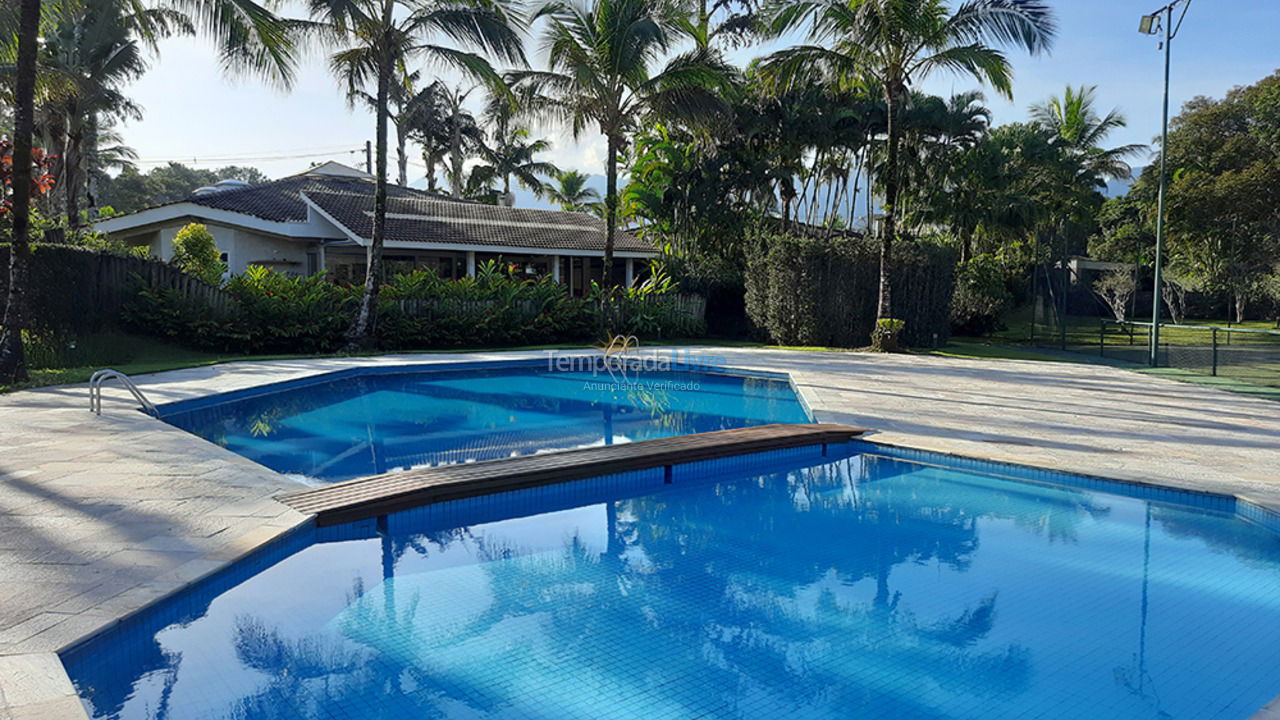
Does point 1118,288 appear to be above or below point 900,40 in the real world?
below

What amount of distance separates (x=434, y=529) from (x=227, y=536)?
1.62m

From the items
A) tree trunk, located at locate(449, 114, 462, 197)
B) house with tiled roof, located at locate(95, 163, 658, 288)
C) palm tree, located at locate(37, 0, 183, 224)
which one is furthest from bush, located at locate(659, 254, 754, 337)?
tree trunk, located at locate(449, 114, 462, 197)

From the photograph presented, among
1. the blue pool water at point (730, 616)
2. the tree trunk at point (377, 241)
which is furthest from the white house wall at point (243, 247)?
the blue pool water at point (730, 616)

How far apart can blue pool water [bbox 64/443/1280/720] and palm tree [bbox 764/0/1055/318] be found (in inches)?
495

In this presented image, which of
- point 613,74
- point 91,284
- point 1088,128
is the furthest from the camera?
point 1088,128

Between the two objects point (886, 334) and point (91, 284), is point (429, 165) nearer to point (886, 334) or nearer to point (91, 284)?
point (91, 284)

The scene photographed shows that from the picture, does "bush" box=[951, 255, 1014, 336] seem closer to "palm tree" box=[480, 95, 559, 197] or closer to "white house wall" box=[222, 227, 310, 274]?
"white house wall" box=[222, 227, 310, 274]

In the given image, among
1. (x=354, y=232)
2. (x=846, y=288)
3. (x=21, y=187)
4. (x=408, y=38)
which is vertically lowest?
(x=846, y=288)

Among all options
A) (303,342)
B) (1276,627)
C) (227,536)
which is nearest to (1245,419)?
(1276,627)

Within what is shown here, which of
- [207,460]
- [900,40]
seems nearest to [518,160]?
[900,40]

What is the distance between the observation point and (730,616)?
4996mm

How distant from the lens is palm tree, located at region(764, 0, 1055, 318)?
17.0 m

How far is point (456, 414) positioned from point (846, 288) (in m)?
12.2

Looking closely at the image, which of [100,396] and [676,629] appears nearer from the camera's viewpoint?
[676,629]
